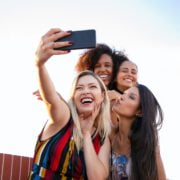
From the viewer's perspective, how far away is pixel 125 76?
4938mm

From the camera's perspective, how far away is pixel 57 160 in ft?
10.3

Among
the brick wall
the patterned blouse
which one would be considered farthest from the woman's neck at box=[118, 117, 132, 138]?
the brick wall

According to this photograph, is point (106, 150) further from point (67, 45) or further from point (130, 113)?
point (67, 45)

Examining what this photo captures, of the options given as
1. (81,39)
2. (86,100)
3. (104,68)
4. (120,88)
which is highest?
(104,68)

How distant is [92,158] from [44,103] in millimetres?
669

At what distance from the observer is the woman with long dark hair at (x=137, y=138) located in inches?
159

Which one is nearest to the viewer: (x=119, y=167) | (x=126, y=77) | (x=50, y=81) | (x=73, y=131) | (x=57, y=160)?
(x=50, y=81)

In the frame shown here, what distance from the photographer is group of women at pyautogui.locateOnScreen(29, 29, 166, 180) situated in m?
3.08

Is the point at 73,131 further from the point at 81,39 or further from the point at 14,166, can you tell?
the point at 14,166

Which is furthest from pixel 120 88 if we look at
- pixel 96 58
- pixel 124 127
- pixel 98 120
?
pixel 98 120

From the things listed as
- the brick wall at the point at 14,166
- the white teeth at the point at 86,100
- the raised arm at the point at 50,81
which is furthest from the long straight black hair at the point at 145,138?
Result: the brick wall at the point at 14,166

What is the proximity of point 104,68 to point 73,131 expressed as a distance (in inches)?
72.8

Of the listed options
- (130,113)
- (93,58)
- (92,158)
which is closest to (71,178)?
(92,158)

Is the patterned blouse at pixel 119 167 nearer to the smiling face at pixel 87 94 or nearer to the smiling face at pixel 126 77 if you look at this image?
the smiling face at pixel 87 94
